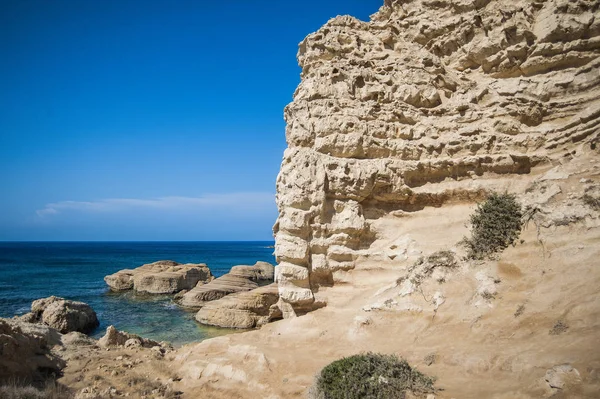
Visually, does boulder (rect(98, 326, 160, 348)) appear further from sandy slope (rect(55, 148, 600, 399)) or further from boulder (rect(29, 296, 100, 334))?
boulder (rect(29, 296, 100, 334))

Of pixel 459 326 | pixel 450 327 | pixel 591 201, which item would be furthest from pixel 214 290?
pixel 591 201

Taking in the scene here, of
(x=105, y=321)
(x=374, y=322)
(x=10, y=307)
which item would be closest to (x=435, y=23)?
(x=374, y=322)

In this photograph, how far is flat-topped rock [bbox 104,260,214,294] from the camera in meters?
31.5

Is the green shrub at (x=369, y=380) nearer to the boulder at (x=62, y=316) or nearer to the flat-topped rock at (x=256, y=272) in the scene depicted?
the boulder at (x=62, y=316)

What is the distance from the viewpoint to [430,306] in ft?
32.3

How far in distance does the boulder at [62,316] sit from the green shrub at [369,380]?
17.0 metres

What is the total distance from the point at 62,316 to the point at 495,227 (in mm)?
21204

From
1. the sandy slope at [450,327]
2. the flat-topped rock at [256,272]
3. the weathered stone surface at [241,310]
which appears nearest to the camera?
the sandy slope at [450,327]

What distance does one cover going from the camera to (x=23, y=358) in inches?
366

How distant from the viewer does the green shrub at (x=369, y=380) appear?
6.33 meters

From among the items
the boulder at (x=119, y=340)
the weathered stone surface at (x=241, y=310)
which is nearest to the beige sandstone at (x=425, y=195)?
the boulder at (x=119, y=340)

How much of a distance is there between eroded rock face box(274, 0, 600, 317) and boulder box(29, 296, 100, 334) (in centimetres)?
1278

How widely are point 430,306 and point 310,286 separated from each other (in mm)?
5041

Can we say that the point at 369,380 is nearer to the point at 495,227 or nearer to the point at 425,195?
the point at 495,227
